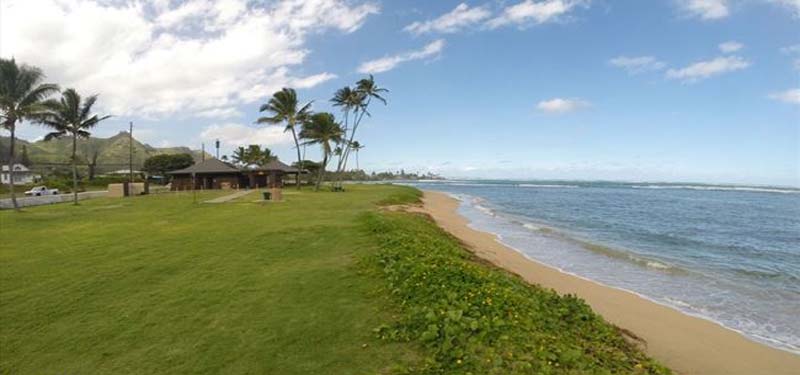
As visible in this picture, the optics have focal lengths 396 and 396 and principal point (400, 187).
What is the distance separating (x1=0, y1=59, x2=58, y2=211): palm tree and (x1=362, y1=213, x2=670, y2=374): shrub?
21.1m

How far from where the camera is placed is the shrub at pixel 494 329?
365 centimetres

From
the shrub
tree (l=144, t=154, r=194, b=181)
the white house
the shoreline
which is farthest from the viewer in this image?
tree (l=144, t=154, r=194, b=181)

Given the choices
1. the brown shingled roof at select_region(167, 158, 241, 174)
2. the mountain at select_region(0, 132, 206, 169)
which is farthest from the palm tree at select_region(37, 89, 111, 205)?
the mountain at select_region(0, 132, 206, 169)

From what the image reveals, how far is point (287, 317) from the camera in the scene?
4855mm

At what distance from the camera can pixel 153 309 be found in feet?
17.4

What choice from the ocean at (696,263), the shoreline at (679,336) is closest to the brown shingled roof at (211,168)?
the ocean at (696,263)

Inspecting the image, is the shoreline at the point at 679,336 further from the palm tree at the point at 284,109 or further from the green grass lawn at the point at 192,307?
the palm tree at the point at 284,109

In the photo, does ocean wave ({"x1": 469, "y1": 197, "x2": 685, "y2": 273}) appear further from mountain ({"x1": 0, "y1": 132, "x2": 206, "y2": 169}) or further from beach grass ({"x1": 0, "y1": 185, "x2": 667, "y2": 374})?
mountain ({"x1": 0, "y1": 132, "x2": 206, "y2": 169})

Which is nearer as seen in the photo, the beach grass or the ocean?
the beach grass

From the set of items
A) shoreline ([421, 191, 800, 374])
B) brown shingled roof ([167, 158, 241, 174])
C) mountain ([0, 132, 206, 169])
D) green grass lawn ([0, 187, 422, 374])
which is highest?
mountain ([0, 132, 206, 169])

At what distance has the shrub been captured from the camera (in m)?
3.65

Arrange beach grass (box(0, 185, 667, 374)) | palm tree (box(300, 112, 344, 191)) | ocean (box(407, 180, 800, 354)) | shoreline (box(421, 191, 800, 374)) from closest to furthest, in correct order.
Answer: beach grass (box(0, 185, 667, 374))
shoreline (box(421, 191, 800, 374))
ocean (box(407, 180, 800, 354))
palm tree (box(300, 112, 344, 191))

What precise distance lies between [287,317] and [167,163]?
199 feet

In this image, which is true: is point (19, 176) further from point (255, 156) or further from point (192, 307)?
point (192, 307)
